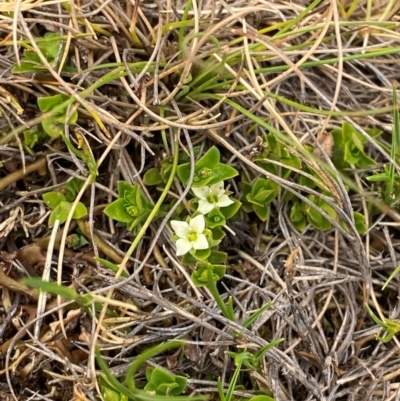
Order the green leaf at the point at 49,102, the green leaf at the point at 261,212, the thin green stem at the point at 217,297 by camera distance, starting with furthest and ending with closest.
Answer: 1. the green leaf at the point at 261,212
2. the green leaf at the point at 49,102
3. the thin green stem at the point at 217,297

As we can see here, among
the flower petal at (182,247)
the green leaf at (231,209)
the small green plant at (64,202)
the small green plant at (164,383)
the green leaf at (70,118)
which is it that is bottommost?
the small green plant at (164,383)

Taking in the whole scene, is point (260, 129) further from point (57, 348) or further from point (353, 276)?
point (57, 348)

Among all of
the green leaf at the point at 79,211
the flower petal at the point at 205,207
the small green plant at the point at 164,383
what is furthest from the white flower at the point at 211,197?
the small green plant at the point at 164,383

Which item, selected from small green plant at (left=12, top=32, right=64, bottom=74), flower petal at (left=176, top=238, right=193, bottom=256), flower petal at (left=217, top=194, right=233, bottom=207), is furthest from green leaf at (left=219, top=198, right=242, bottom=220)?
small green plant at (left=12, top=32, right=64, bottom=74)

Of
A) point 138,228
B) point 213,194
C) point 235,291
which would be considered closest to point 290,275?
point 235,291

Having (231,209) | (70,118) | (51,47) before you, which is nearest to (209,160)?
(231,209)

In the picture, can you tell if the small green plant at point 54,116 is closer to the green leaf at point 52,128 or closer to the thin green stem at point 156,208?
the green leaf at point 52,128
